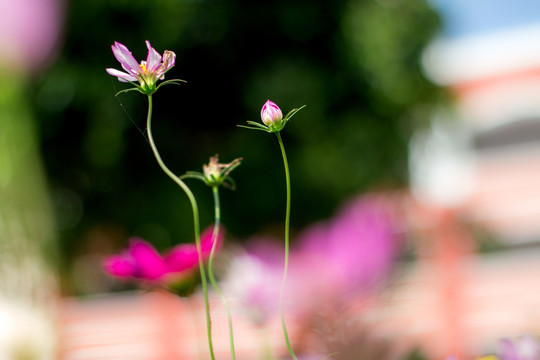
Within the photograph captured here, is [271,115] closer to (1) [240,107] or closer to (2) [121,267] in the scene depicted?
(2) [121,267]

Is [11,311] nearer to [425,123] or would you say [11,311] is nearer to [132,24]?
[132,24]

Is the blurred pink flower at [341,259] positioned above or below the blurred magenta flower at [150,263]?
below

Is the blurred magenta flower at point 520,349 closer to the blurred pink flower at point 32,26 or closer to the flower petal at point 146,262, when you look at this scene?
the flower petal at point 146,262

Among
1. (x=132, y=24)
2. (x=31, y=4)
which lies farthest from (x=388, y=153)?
(x=31, y=4)

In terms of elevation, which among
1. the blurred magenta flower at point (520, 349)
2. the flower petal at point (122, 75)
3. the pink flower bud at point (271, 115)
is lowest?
the blurred magenta flower at point (520, 349)

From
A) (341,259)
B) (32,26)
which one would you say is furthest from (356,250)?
(32,26)

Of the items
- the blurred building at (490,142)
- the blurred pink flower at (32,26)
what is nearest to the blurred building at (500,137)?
the blurred building at (490,142)

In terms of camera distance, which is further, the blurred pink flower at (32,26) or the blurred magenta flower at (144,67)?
the blurred pink flower at (32,26)
